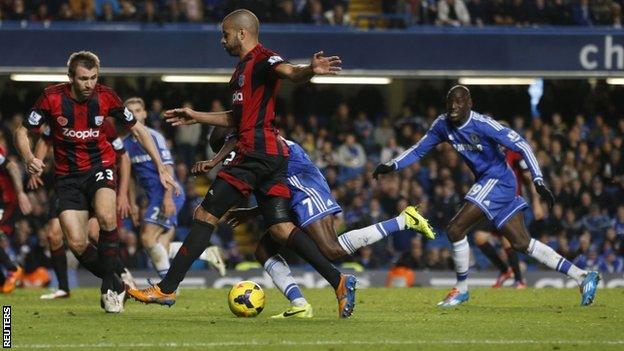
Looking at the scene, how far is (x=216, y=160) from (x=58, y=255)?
206 inches

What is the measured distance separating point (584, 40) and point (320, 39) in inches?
205

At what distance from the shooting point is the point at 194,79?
89.1 ft

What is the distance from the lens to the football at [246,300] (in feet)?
37.3

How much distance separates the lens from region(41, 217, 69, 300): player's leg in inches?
595

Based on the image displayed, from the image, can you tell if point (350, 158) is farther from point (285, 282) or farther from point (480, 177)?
point (285, 282)

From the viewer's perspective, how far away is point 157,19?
25.2 m

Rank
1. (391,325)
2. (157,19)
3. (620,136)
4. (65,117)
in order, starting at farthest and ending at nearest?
(620,136), (157,19), (65,117), (391,325)

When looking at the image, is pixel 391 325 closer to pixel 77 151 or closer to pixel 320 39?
pixel 77 151

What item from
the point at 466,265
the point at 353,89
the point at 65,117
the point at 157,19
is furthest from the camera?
the point at 353,89

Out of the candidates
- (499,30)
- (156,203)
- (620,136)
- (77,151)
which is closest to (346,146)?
(499,30)

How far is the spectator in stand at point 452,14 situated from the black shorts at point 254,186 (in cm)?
1608

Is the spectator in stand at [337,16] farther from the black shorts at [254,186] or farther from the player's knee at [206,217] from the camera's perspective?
the player's knee at [206,217]

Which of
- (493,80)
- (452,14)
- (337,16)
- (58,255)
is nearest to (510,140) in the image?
(58,255)

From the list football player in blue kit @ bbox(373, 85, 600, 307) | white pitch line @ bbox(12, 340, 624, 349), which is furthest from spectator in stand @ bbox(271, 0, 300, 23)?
white pitch line @ bbox(12, 340, 624, 349)
